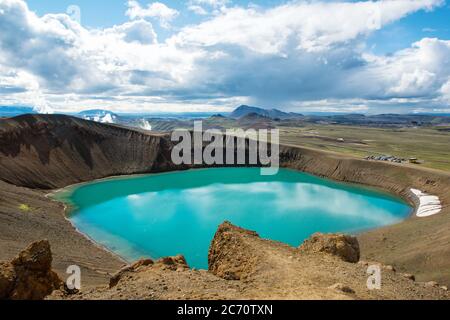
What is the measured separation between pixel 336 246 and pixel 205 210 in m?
35.9

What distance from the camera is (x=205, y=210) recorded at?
52.2m

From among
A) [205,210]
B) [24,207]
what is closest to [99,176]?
[24,207]

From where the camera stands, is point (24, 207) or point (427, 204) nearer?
point (24, 207)

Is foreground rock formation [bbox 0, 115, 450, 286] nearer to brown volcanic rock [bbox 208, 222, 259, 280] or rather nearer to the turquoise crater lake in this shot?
brown volcanic rock [bbox 208, 222, 259, 280]

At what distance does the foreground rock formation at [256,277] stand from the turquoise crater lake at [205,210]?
17016 mm

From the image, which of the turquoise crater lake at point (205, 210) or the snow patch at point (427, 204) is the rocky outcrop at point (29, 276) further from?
the snow patch at point (427, 204)

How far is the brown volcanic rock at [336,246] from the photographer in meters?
17.4

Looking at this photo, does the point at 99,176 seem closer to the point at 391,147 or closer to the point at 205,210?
the point at 205,210

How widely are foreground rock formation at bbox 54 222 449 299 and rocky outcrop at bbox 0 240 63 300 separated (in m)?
1.73

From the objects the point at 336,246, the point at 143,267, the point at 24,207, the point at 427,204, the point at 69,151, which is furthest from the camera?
the point at 69,151

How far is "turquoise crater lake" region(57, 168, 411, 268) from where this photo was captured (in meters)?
39.1

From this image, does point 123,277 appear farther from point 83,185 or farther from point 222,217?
point 83,185

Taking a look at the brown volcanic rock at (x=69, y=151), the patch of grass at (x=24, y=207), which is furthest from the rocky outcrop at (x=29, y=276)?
the brown volcanic rock at (x=69, y=151)

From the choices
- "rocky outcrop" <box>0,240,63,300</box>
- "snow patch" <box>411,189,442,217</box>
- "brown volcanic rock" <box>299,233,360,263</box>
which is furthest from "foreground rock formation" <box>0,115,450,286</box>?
"rocky outcrop" <box>0,240,63,300</box>
